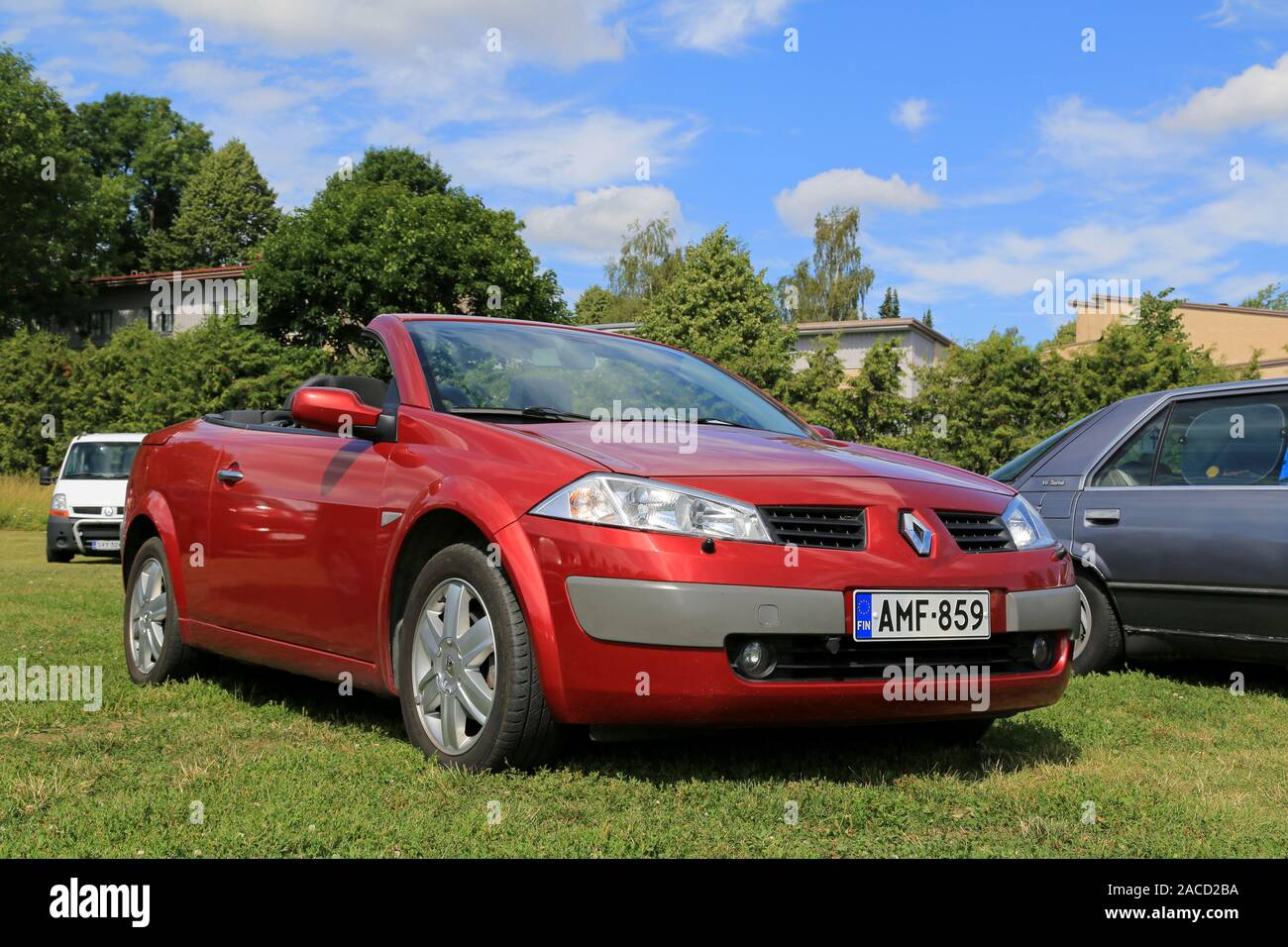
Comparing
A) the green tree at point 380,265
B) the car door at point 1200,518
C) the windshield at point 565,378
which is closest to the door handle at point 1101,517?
the car door at point 1200,518

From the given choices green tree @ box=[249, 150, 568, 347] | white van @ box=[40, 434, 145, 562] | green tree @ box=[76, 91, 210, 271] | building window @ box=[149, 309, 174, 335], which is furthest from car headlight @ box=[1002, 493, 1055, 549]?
green tree @ box=[76, 91, 210, 271]

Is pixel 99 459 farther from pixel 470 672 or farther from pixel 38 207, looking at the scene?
pixel 38 207

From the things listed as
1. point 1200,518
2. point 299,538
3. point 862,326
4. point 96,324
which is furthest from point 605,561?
point 96,324

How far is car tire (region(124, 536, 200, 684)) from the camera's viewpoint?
19.5 feet

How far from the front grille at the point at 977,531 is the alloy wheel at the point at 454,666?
147 cm

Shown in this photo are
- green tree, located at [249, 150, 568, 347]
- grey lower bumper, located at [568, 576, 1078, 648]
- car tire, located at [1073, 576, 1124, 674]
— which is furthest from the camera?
green tree, located at [249, 150, 568, 347]

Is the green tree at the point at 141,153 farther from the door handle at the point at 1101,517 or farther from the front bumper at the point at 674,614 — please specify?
the front bumper at the point at 674,614

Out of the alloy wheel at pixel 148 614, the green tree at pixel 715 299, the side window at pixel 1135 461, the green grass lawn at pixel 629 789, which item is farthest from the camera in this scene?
the green tree at pixel 715 299

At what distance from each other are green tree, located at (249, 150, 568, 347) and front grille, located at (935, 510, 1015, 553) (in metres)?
33.9

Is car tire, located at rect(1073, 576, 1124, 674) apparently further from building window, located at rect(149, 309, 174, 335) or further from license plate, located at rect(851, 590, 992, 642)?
building window, located at rect(149, 309, 174, 335)

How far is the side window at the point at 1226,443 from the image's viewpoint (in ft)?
20.6

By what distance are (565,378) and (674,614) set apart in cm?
153

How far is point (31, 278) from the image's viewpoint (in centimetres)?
5628
